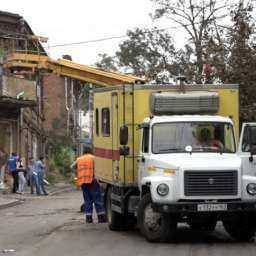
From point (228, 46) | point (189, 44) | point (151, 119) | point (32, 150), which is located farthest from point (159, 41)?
point (151, 119)

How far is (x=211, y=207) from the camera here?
13086 mm

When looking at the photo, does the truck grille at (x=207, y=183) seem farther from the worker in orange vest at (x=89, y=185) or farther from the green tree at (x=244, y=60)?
the green tree at (x=244, y=60)

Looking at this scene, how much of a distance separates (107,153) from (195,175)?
3.33m

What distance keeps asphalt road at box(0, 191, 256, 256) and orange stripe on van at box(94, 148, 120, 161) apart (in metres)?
1.57

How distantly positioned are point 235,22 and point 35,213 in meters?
10.1

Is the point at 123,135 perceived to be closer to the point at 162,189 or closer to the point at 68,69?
the point at 162,189

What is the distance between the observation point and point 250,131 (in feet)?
45.8

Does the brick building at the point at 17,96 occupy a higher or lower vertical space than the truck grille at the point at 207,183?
higher

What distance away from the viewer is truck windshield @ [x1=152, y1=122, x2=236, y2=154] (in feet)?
45.8

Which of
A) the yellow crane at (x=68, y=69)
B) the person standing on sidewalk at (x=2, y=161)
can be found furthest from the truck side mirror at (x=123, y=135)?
the person standing on sidewalk at (x=2, y=161)

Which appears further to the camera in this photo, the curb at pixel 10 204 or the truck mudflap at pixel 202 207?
the curb at pixel 10 204

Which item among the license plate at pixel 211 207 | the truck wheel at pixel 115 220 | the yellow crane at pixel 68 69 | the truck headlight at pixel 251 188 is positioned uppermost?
the yellow crane at pixel 68 69

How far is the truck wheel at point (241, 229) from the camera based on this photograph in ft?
45.9

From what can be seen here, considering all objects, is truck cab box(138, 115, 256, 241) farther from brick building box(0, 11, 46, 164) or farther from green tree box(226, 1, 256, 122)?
brick building box(0, 11, 46, 164)
